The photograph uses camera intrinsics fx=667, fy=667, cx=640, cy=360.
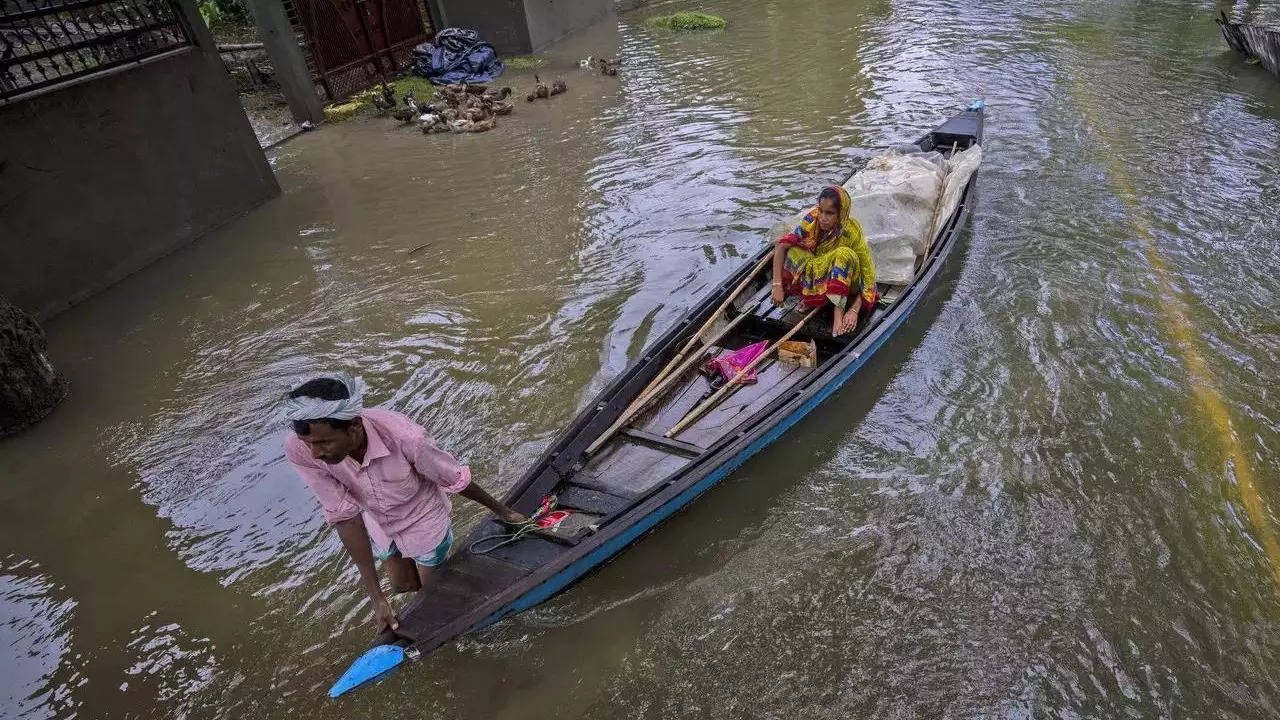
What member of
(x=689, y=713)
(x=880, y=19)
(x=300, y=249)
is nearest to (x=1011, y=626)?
(x=689, y=713)

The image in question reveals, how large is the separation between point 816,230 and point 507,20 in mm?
13188

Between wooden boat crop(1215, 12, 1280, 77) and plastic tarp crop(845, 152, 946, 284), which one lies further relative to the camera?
wooden boat crop(1215, 12, 1280, 77)

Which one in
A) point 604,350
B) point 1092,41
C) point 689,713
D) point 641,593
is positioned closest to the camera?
point 689,713

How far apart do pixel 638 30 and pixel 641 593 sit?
1740cm

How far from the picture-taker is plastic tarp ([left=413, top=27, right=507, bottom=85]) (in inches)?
563

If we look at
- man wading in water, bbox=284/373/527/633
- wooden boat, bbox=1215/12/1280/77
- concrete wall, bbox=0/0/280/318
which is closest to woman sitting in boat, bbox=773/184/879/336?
man wading in water, bbox=284/373/527/633

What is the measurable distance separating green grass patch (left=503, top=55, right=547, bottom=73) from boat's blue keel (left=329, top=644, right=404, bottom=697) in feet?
47.3

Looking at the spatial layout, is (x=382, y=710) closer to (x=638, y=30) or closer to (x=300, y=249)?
(x=300, y=249)

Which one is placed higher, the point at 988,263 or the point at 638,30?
the point at 638,30

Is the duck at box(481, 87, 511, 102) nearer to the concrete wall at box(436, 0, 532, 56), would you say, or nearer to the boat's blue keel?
the concrete wall at box(436, 0, 532, 56)

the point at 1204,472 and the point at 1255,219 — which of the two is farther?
the point at 1255,219

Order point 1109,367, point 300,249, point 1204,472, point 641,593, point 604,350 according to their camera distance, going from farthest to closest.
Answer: point 300,249 < point 604,350 < point 1109,367 < point 1204,472 < point 641,593

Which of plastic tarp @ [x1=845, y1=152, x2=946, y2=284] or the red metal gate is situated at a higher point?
the red metal gate

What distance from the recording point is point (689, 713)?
11.3 ft
